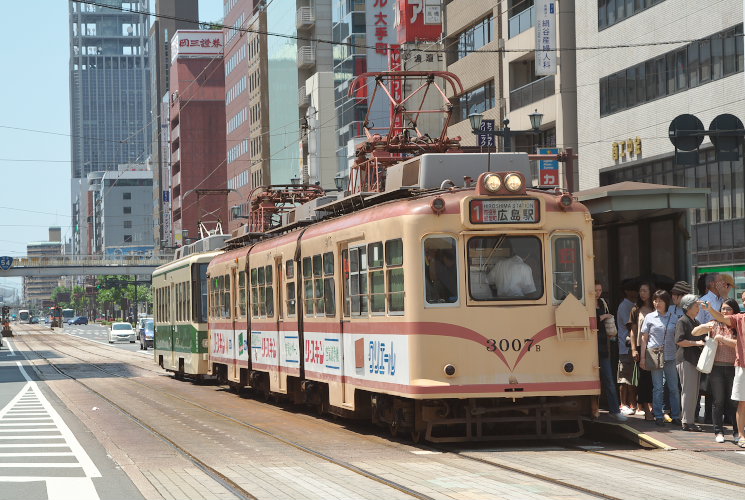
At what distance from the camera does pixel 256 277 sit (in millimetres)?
23500

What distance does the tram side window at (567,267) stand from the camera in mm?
14602

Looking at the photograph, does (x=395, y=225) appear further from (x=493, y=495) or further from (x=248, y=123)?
(x=248, y=123)

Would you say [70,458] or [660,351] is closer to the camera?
[70,458]

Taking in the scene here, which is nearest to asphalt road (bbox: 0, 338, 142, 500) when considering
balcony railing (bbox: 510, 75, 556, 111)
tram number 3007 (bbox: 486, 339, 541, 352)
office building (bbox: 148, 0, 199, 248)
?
tram number 3007 (bbox: 486, 339, 541, 352)

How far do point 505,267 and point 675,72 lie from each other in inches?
963

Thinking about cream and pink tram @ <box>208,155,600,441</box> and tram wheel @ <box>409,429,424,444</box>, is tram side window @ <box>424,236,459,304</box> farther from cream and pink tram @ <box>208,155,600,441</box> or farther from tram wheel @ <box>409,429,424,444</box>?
tram wheel @ <box>409,429,424,444</box>

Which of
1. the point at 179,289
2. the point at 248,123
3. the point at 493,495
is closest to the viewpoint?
the point at 493,495

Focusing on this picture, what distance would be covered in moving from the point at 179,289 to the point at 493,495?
927 inches

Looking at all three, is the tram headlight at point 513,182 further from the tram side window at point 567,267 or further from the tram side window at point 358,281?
the tram side window at point 358,281

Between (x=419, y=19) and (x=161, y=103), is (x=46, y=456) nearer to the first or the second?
(x=419, y=19)

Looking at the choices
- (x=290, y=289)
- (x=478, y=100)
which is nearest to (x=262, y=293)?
(x=290, y=289)

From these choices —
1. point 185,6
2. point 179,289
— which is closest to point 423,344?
point 179,289

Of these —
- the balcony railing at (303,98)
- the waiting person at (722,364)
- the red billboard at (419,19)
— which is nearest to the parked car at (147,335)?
the balcony railing at (303,98)

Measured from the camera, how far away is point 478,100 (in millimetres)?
52000
